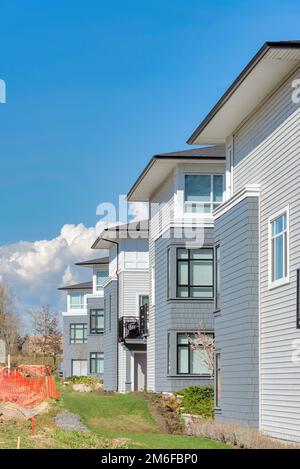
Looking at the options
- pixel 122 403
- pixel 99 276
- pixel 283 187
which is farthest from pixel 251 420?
pixel 99 276

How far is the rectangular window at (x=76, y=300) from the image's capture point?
67.8 metres

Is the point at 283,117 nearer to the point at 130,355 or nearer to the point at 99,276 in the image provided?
the point at 130,355

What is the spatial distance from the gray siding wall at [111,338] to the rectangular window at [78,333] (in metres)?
17.2

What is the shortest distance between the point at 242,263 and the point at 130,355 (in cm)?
2278

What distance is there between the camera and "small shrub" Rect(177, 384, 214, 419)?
28.6m

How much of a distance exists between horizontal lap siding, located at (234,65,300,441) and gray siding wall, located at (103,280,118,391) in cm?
2414

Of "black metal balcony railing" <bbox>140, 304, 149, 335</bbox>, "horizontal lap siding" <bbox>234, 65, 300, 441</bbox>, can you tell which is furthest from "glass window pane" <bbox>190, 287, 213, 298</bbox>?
"horizontal lap siding" <bbox>234, 65, 300, 441</bbox>

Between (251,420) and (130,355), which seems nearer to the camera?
(251,420)

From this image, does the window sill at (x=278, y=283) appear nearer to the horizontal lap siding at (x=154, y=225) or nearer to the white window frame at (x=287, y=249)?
the white window frame at (x=287, y=249)

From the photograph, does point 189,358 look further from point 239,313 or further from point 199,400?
point 239,313

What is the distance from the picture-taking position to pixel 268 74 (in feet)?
64.6

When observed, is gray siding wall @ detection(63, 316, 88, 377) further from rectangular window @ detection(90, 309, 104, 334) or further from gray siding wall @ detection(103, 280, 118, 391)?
gray siding wall @ detection(103, 280, 118, 391)

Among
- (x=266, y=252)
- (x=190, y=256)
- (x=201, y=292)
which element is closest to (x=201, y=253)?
(x=190, y=256)

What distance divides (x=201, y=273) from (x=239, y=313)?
31.8 feet
